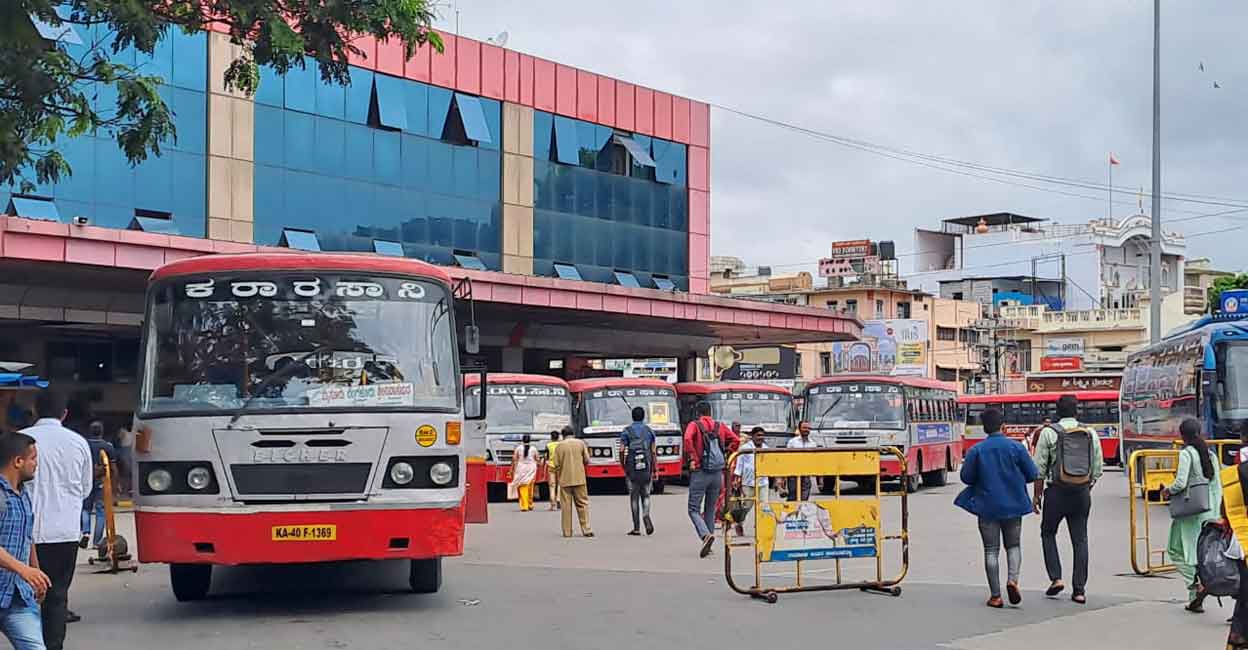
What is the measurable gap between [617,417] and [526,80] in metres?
11.8

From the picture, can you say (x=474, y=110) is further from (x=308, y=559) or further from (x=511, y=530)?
(x=308, y=559)

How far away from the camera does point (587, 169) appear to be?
44562 millimetres

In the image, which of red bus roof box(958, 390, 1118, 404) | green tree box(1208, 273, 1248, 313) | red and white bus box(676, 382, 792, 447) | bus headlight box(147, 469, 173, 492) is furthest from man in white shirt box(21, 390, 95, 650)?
green tree box(1208, 273, 1248, 313)

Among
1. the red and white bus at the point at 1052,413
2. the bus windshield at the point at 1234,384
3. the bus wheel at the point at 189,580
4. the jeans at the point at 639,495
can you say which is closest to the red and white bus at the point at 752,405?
the red and white bus at the point at 1052,413

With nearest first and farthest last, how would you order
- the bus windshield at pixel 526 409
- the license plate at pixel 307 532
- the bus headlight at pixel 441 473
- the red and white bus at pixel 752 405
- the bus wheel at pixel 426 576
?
the license plate at pixel 307 532, the bus headlight at pixel 441 473, the bus wheel at pixel 426 576, the bus windshield at pixel 526 409, the red and white bus at pixel 752 405

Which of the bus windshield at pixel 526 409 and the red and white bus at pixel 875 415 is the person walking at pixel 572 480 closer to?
the bus windshield at pixel 526 409

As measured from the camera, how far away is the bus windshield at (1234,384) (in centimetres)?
2506

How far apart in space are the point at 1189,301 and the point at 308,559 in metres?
81.0

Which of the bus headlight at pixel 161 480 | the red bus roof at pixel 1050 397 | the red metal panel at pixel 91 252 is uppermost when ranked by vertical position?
the red metal panel at pixel 91 252

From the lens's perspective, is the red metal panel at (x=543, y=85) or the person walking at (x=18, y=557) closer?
the person walking at (x=18, y=557)

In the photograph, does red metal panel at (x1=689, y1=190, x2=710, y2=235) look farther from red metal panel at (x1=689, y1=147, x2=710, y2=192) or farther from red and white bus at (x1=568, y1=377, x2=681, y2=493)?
red and white bus at (x1=568, y1=377, x2=681, y2=493)

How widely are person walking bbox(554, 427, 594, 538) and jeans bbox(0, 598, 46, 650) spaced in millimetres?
14401

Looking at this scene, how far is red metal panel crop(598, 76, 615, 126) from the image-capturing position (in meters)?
44.8

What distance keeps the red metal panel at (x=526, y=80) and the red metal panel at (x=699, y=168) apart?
774 centimetres
